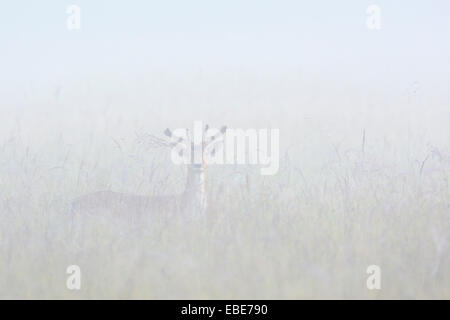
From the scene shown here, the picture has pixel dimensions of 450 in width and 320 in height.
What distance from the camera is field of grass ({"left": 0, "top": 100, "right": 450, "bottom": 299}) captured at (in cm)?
479

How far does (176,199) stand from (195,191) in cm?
20

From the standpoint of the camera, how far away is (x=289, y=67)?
14242 millimetres

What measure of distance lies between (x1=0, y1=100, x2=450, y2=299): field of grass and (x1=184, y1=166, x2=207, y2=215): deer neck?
115mm

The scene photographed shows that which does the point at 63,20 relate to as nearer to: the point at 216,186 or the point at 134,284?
the point at 216,186

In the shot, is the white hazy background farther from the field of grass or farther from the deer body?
the deer body

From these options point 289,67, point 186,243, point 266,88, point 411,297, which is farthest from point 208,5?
point 411,297

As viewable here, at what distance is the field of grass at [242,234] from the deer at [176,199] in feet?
0.35

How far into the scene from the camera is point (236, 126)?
10414 mm

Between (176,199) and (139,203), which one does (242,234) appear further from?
(176,199)

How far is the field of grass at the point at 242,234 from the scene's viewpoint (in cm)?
479
